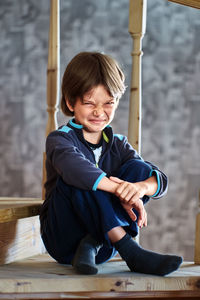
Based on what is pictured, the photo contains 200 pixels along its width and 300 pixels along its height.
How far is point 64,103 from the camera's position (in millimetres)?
1275

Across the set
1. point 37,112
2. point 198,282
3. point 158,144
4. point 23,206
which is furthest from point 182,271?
point 37,112

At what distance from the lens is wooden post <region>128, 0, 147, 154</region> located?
1.35 metres

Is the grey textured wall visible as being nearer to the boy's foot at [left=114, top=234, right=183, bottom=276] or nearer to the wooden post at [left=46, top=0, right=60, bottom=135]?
the wooden post at [left=46, top=0, right=60, bottom=135]

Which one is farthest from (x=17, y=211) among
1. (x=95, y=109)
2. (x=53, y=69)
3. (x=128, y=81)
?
(x=128, y=81)

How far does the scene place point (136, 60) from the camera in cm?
137

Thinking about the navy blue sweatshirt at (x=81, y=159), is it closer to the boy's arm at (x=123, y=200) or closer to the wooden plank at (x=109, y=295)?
the boy's arm at (x=123, y=200)

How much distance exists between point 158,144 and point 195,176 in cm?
26

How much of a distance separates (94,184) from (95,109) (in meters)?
0.25

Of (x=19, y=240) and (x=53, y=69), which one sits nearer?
(x=19, y=240)

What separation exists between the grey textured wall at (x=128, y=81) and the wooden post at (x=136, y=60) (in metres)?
0.84

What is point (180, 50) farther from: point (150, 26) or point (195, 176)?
point (195, 176)

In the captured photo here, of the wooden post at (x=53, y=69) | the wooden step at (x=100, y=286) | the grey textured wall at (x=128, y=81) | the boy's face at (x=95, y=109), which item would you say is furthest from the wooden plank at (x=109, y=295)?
the grey textured wall at (x=128, y=81)

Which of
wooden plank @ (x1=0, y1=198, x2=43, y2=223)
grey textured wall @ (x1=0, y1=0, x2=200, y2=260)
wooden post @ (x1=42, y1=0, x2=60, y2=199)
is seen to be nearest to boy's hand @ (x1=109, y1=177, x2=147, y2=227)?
wooden plank @ (x1=0, y1=198, x2=43, y2=223)

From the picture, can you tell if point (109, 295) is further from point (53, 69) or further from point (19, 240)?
point (53, 69)
